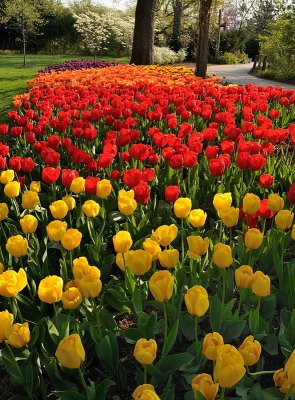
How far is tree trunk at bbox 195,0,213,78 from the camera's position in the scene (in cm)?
1177

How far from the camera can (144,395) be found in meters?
1.26

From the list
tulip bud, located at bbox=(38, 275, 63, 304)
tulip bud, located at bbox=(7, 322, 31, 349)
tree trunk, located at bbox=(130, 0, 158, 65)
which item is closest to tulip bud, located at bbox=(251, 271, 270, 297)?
tulip bud, located at bbox=(38, 275, 63, 304)

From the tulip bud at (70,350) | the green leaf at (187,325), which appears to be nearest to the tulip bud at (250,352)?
the tulip bud at (70,350)

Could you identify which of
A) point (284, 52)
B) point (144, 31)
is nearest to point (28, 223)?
point (144, 31)

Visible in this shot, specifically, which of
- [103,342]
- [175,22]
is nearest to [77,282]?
[103,342]

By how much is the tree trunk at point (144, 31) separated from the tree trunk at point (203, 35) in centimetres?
456

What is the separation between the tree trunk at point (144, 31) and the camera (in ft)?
53.0

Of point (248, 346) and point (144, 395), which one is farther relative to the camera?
point (248, 346)

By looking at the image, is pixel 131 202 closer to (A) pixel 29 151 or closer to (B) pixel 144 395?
(B) pixel 144 395

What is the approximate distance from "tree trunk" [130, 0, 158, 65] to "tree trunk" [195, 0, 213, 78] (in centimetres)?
456

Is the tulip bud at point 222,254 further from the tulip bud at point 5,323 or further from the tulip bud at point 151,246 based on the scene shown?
the tulip bud at point 5,323

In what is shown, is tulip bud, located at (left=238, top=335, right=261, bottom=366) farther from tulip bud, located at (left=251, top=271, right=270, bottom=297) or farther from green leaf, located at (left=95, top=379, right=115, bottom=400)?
green leaf, located at (left=95, top=379, right=115, bottom=400)

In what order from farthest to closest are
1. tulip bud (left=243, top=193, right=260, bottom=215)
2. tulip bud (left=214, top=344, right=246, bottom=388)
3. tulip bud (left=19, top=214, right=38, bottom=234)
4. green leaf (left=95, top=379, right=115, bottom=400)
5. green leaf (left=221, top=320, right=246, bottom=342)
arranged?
tulip bud (left=243, top=193, right=260, bottom=215) → tulip bud (left=19, top=214, right=38, bottom=234) → green leaf (left=221, top=320, right=246, bottom=342) → green leaf (left=95, top=379, right=115, bottom=400) → tulip bud (left=214, top=344, right=246, bottom=388)

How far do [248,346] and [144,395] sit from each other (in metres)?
0.39
